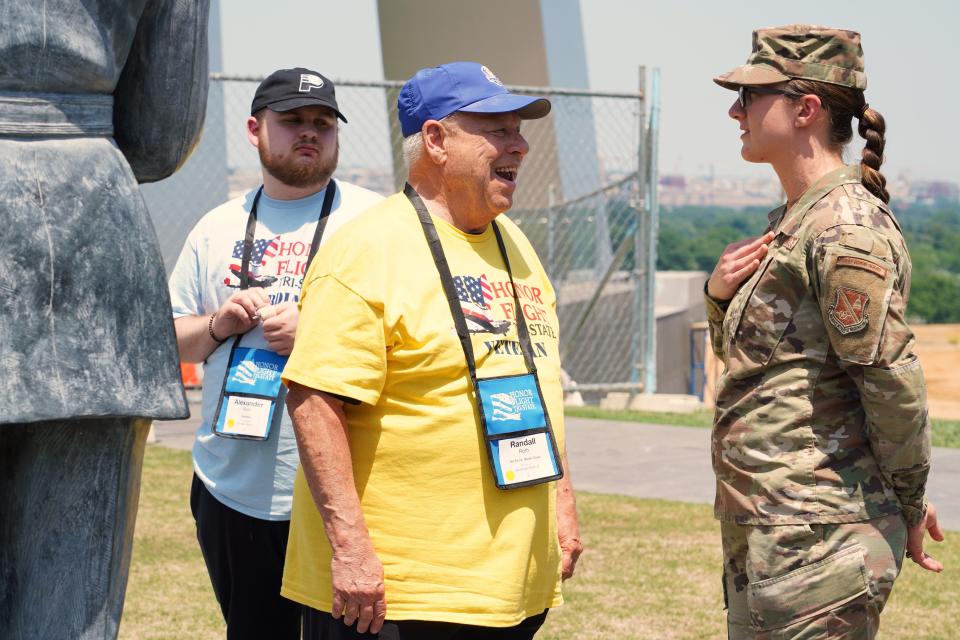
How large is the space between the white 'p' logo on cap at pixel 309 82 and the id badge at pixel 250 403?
761 millimetres

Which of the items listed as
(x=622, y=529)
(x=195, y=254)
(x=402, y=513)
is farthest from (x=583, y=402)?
(x=402, y=513)

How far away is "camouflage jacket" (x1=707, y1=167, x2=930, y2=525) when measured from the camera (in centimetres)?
278

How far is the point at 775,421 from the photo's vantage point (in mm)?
2895

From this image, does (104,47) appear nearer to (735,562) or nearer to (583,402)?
(735,562)

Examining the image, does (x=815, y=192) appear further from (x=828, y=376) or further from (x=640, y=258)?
(x=640, y=258)

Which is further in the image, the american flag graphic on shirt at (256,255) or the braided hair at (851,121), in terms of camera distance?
the american flag graphic on shirt at (256,255)

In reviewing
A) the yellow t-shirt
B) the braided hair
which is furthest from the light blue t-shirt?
the braided hair

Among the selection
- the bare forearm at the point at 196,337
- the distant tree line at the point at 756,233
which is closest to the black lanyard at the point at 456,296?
the bare forearm at the point at 196,337

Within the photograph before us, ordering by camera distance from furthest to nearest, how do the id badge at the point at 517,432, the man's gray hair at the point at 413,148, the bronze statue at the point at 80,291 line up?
the man's gray hair at the point at 413,148, the id badge at the point at 517,432, the bronze statue at the point at 80,291

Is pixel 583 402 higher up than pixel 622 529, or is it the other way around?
pixel 622 529

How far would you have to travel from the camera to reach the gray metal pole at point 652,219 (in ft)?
35.2

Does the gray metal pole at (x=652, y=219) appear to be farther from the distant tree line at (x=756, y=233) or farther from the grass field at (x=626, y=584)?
the distant tree line at (x=756, y=233)

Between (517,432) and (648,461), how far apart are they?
19.5 feet

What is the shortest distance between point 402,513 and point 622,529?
4043 millimetres
